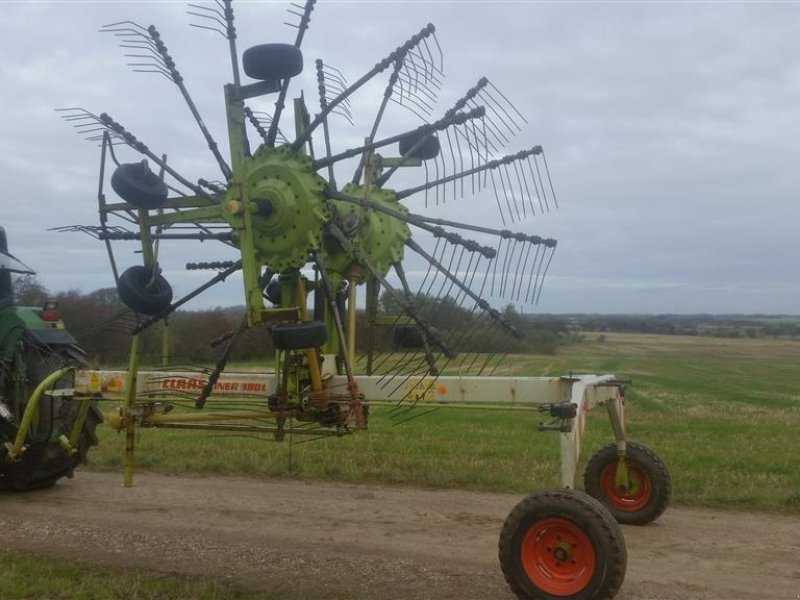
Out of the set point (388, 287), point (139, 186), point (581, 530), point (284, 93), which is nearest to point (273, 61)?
point (284, 93)

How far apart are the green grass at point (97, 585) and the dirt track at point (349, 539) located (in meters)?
0.24

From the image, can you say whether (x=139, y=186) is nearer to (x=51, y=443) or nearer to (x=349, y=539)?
(x=349, y=539)

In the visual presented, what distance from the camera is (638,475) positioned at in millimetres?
7480

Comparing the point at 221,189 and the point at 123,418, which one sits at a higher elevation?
the point at 221,189

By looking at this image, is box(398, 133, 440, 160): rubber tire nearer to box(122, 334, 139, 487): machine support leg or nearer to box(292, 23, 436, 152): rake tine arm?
box(292, 23, 436, 152): rake tine arm

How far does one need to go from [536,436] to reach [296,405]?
20.8 feet

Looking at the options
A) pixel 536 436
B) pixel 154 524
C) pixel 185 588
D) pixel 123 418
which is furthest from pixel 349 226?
pixel 536 436

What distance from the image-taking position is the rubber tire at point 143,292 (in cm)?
621

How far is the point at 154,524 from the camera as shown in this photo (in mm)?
7406

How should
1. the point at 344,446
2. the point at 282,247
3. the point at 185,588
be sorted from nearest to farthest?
1. the point at 185,588
2. the point at 282,247
3. the point at 344,446

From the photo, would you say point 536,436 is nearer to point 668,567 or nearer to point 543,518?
point 668,567

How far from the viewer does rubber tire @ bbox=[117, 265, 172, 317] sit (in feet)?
Result: 20.4

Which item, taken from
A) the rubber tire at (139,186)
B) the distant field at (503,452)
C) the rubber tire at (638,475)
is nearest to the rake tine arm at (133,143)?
the rubber tire at (139,186)

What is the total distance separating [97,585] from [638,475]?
4345 millimetres
